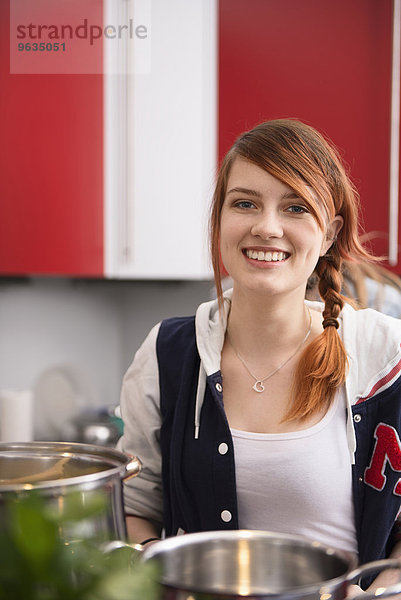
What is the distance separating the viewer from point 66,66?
2232 mm

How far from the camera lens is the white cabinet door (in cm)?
233

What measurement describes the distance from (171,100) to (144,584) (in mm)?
2105

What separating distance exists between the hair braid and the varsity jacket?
22mm

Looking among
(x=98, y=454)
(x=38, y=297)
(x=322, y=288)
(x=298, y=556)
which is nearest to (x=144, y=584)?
(x=298, y=556)

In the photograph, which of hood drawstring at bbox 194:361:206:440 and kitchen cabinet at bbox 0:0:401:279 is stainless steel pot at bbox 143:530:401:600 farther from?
kitchen cabinet at bbox 0:0:401:279

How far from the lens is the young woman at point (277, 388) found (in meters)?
1.19

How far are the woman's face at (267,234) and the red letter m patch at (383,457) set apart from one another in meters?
0.27

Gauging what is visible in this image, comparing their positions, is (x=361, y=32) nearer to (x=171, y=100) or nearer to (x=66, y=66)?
(x=171, y=100)

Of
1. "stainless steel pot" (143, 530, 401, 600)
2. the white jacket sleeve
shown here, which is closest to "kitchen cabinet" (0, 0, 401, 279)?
the white jacket sleeve

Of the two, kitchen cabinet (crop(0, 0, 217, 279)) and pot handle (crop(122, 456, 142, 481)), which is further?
kitchen cabinet (crop(0, 0, 217, 279))

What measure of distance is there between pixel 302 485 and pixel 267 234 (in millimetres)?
388

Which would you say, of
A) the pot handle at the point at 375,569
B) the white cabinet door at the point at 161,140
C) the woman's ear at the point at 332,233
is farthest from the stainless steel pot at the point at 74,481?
the white cabinet door at the point at 161,140

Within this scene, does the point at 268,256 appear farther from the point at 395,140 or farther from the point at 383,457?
the point at 395,140

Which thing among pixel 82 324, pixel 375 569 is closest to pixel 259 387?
pixel 375 569
